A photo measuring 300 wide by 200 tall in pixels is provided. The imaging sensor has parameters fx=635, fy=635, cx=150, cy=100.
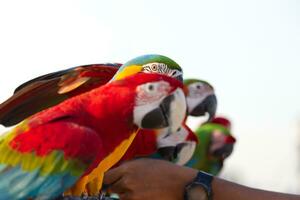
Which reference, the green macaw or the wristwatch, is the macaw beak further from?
the green macaw

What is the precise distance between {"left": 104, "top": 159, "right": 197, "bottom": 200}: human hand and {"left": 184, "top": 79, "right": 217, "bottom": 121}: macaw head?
4.45ft

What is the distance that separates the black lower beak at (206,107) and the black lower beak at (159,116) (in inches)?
60.5

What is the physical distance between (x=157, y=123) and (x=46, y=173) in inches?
9.9

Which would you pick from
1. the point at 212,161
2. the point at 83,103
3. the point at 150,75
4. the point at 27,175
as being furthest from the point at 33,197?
the point at 212,161

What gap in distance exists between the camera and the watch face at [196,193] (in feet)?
4.87

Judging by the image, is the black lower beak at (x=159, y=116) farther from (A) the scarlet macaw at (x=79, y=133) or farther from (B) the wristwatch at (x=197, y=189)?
(B) the wristwatch at (x=197, y=189)

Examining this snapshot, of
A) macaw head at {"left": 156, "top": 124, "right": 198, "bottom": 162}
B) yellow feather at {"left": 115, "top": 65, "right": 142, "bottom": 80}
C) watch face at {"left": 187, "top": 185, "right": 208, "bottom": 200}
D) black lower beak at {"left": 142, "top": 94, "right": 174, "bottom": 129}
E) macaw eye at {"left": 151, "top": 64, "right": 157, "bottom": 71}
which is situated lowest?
macaw head at {"left": 156, "top": 124, "right": 198, "bottom": 162}

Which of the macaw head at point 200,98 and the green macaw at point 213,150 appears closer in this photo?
the macaw head at point 200,98

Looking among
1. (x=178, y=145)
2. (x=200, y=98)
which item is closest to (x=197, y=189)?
(x=178, y=145)

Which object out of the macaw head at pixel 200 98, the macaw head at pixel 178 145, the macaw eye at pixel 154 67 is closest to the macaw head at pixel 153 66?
the macaw eye at pixel 154 67

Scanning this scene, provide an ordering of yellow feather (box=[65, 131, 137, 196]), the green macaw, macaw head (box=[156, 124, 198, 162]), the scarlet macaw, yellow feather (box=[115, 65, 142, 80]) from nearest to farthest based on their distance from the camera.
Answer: the scarlet macaw → yellow feather (box=[65, 131, 137, 196]) → yellow feather (box=[115, 65, 142, 80]) → macaw head (box=[156, 124, 198, 162]) → the green macaw

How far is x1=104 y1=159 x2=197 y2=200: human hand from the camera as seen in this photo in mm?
1431

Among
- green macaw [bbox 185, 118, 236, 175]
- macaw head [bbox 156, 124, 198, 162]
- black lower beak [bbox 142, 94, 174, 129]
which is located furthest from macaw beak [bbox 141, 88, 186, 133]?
green macaw [bbox 185, 118, 236, 175]

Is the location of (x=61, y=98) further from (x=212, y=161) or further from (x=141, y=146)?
(x=212, y=161)
